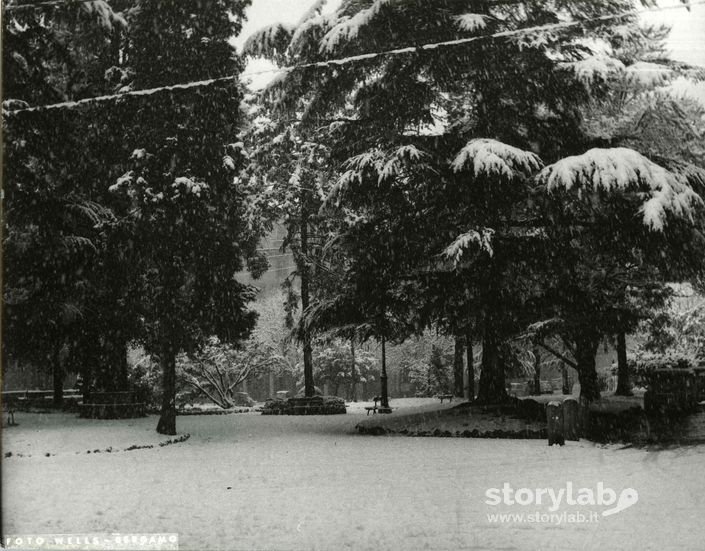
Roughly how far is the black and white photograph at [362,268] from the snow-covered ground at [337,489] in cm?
2

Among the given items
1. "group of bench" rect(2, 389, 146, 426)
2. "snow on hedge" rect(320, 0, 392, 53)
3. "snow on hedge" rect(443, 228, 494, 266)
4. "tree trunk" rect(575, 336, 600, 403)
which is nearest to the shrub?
"tree trunk" rect(575, 336, 600, 403)

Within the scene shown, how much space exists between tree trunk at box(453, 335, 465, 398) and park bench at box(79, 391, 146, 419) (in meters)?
5.01

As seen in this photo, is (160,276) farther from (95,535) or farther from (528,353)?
(528,353)

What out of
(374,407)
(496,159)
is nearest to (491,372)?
(374,407)

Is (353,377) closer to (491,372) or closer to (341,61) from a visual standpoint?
(491,372)

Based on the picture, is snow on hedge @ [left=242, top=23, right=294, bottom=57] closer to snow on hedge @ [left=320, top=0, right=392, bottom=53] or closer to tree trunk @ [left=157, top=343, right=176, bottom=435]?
snow on hedge @ [left=320, top=0, right=392, bottom=53]

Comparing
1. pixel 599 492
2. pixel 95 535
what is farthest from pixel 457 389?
pixel 95 535

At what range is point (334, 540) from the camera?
12.8 ft

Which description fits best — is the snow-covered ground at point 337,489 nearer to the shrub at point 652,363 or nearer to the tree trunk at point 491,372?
the tree trunk at point 491,372

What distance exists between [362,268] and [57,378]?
3186 mm

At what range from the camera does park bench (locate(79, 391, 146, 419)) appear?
8719mm

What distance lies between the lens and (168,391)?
24.3ft

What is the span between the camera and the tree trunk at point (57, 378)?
584 centimetres

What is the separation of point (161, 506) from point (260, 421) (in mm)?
1498
